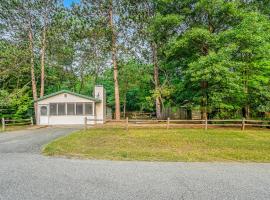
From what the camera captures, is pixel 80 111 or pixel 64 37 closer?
pixel 80 111

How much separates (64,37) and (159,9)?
11942 millimetres

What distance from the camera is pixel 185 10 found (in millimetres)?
17594

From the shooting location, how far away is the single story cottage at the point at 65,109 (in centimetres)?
1956

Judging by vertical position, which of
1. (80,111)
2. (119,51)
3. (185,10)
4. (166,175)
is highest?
(185,10)

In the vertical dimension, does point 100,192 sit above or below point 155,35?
below

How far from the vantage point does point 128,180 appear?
15.8 ft

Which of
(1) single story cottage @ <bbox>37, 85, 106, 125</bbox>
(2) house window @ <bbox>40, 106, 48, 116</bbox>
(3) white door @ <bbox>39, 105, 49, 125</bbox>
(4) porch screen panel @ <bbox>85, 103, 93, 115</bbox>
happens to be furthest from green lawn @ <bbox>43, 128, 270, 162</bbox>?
(2) house window @ <bbox>40, 106, 48, 116</bbox>

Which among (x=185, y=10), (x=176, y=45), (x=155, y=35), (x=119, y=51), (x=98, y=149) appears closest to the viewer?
(x=98, y=149)

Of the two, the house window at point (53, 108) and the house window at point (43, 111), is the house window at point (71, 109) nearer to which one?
the house window at point (53, 108)

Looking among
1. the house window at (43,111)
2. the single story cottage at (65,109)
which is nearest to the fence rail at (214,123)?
the single story cottage at (65,109)

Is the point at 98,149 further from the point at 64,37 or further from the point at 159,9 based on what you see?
the point at 64,37

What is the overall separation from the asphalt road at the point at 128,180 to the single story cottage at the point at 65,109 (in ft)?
42.1

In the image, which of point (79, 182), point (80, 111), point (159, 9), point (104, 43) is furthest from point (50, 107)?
point (79, 182)

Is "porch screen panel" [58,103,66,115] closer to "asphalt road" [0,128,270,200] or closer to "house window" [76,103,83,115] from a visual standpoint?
"house window" [76,103,83,115]
